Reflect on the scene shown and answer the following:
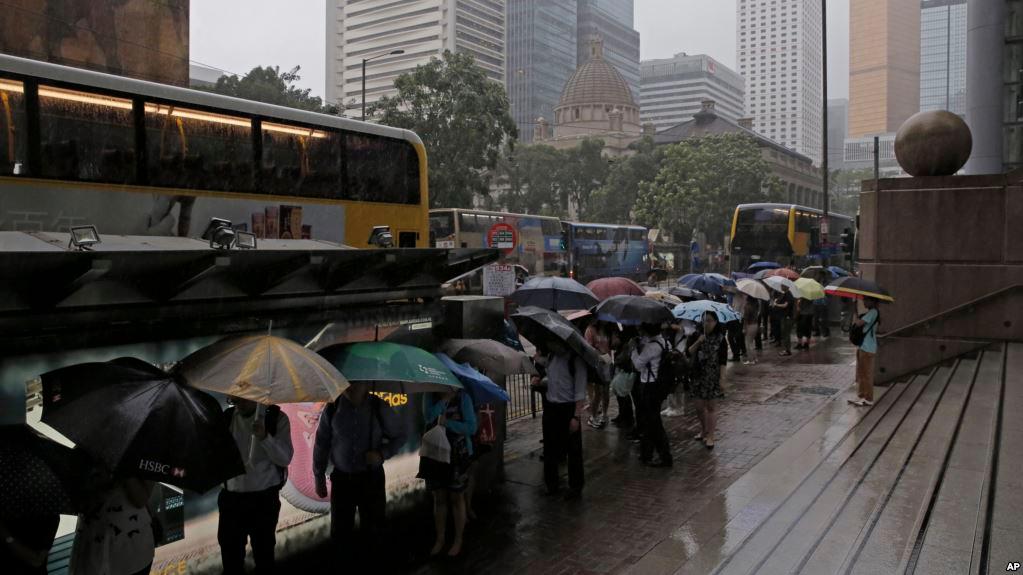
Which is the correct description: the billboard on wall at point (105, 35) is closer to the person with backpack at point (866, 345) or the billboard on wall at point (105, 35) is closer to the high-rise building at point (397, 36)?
the person with backpack at point (866, 345)

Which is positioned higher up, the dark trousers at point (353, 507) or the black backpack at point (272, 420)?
the black backpack at point (272, 420)

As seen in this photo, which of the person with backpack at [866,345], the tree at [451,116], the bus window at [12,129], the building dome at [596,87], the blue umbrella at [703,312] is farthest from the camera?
the building dome at [596,87]

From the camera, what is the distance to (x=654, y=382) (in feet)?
27.6

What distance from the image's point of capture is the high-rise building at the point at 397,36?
442ft

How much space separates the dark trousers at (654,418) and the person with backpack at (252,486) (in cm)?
453

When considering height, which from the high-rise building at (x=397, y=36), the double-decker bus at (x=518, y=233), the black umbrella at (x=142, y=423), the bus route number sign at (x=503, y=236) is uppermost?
the high-rise building at (x=397, y=36)

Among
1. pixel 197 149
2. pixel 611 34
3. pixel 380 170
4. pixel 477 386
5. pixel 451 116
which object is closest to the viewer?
pixel 477 386

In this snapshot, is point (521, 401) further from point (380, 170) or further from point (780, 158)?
point (780, 158)

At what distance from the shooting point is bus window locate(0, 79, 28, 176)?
8703 millimetres

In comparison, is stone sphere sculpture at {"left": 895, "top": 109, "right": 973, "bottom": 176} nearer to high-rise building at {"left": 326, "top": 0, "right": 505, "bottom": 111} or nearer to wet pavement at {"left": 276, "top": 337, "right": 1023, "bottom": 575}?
wet pavement at {"left": 276, "top": 337, "right": 1023, "bottom": 575}

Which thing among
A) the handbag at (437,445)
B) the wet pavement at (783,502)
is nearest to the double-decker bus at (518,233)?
the wet pavement at (783,502)

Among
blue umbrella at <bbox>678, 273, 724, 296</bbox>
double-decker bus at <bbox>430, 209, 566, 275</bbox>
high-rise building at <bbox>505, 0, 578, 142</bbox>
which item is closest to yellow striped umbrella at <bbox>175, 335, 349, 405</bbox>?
blue umbrella at <bbox>678, 273, 724, 296</bbox>

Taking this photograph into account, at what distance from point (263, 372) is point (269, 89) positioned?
43066 mm

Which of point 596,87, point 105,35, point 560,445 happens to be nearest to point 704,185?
point 105,35
